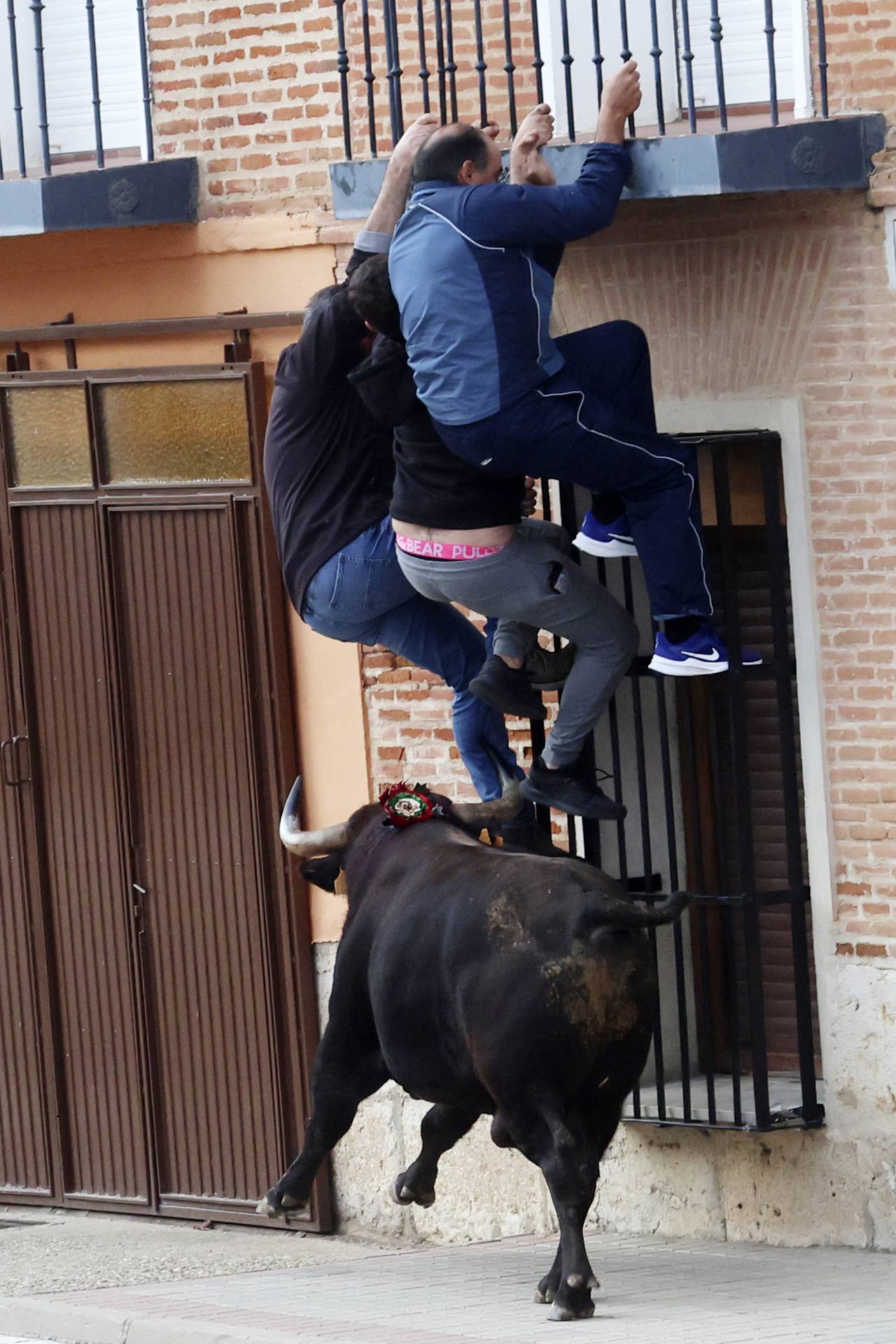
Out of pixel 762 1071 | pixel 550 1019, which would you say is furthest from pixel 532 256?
pixel 762 1071

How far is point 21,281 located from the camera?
1077 centimetres

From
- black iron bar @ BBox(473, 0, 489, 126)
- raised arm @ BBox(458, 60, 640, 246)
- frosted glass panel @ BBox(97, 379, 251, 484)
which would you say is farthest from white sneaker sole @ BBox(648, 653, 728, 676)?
frosted glass panel @ BBox(97, 379, 251, 484)

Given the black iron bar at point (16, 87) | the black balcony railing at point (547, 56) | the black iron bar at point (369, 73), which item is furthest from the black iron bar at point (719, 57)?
the black iron bar at point (16, 87)

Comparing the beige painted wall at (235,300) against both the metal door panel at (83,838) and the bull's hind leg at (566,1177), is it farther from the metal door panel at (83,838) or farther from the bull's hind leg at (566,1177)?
the bull's hind leg at (566,1177)

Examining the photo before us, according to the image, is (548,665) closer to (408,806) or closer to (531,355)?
(408,806)

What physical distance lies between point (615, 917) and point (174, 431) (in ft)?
12.4

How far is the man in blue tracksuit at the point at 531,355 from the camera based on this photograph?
774 cm

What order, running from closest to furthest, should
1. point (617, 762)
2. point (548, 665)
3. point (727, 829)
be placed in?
point (548, 665) → point (617, 762) → point (727, 829)

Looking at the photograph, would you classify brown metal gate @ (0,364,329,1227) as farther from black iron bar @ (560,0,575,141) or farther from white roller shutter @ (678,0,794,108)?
white roller shutter @ (678,0,794,108)

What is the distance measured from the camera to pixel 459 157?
7.79 m

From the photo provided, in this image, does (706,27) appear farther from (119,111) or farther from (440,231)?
(119,111)

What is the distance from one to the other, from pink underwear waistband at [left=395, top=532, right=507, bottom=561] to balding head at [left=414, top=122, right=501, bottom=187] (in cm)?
121

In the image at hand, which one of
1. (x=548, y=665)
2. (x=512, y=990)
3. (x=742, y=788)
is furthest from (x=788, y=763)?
(x=512, y=990)

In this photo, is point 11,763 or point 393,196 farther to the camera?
point 11,763
